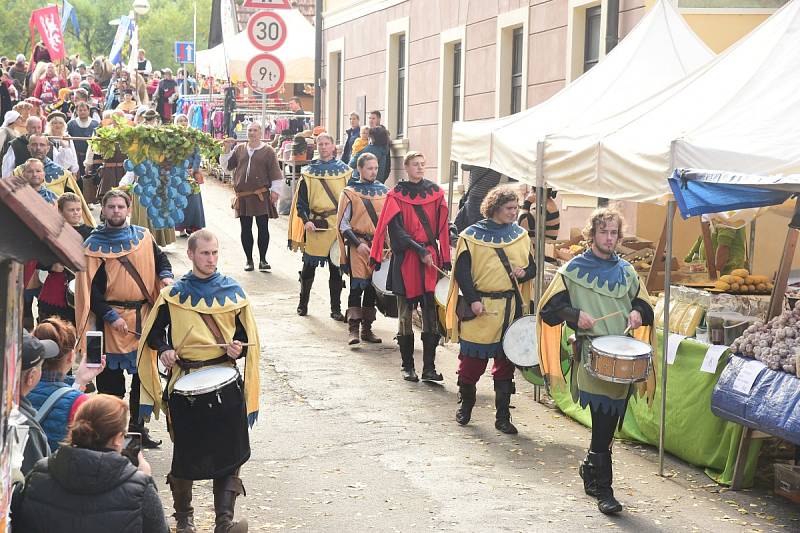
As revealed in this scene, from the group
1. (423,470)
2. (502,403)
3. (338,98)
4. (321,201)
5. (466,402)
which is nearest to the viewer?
A: (423,470)

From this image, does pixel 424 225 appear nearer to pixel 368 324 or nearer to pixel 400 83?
pixel 368 324

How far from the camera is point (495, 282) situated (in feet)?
30.8

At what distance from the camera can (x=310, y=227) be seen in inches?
528

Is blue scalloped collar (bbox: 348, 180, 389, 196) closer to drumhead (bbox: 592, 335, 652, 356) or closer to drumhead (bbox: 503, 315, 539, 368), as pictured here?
drumhead (bbox: 503, 315, 539, 368)

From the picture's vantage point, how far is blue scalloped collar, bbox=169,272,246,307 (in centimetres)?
685

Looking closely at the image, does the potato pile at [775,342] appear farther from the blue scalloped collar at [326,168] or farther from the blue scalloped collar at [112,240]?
the blue scalloped collar at [326,168]

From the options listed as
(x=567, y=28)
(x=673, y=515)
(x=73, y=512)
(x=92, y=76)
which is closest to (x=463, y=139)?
(x=567, y=28)

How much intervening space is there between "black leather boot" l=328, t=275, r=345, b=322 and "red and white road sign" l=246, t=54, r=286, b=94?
134 inches

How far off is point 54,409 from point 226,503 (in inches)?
55.2

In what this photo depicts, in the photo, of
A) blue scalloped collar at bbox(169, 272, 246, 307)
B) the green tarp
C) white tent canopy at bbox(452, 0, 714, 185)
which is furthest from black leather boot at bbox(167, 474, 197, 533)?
white tent canopy at bbox(452, 0, 714, 185)

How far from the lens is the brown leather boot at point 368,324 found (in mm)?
12688

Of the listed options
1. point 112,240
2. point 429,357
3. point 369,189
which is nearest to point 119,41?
point 369,189

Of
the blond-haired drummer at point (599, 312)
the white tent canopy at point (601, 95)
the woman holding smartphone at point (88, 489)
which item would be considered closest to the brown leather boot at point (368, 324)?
the white tent canopy at point (601, 95)

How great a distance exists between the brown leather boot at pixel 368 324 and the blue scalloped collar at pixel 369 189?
1163 millimetres
